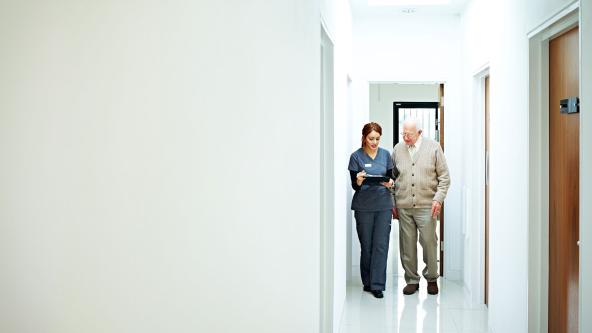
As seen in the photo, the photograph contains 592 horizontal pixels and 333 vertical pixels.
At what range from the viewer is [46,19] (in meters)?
0.89

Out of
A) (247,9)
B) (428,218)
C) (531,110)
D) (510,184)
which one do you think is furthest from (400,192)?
(247,9)

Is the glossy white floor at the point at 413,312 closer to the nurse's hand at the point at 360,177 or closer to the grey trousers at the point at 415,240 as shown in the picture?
the grey trousers at the point at 415,240

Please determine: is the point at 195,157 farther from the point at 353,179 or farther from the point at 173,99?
the point at 353,179

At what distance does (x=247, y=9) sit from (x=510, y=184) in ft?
8.79

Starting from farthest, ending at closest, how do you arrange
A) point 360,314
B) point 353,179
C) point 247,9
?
point 353,179 → point 360,314 → point 247,9

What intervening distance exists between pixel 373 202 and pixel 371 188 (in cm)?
13

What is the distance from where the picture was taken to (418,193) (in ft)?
18.9

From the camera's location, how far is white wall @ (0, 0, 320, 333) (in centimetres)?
89

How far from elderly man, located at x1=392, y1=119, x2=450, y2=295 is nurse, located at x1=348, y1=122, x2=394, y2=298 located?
0.49 ft

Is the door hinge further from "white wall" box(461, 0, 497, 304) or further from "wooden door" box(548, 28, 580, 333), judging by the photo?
"white wall" box(461, 0, 497, 304)

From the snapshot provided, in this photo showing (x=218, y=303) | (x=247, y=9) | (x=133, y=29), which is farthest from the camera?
(x=247, y=9)

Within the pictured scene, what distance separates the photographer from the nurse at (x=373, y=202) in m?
5.68

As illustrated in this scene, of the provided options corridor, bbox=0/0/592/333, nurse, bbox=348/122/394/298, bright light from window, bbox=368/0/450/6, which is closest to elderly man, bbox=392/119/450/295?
nurse, bbox=348/122/394/298

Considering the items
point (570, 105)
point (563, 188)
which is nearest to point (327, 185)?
point (563, 188)
